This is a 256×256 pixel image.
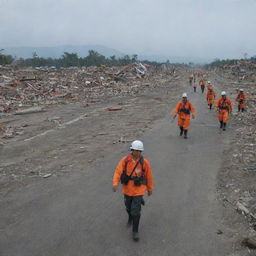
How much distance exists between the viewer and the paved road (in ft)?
16.1

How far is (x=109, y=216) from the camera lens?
5.86m

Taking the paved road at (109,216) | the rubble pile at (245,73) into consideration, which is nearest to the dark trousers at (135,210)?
the paved road at (109,216)

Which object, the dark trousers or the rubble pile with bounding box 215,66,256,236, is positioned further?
the rubble pile with bounding box 215,66,256,236

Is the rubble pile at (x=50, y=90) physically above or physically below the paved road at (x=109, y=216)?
below

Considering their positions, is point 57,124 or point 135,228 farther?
point 57,124

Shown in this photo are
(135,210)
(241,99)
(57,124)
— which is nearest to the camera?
(135,210)

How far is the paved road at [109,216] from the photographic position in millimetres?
4898

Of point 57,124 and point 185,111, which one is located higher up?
point 185,111

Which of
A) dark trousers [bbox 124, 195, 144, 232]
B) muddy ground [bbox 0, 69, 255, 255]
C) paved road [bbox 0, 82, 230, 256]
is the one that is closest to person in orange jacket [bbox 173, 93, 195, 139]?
muddy ground [bbox 0, 69, 255, 255]

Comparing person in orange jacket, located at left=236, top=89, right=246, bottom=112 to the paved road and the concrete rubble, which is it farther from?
the paved road

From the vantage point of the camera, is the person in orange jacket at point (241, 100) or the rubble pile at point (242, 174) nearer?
the rubble pile at point (242, 174)

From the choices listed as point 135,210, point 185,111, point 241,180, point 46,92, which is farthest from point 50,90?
point 135,210

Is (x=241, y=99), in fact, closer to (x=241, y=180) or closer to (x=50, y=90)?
(x=241, y=180)

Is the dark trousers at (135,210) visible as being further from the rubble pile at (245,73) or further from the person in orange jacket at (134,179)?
the rubble pile at (245,73)
